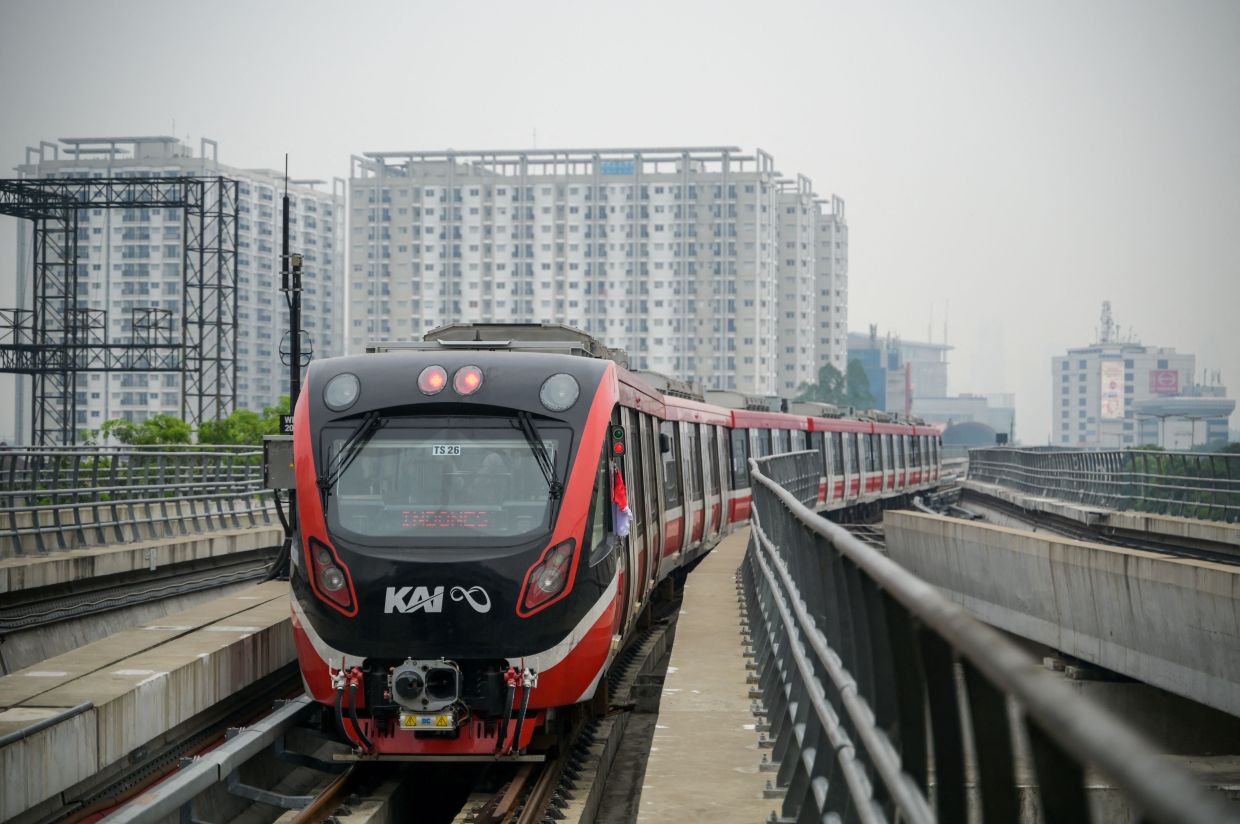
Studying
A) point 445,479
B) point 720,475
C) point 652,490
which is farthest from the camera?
point 720,475

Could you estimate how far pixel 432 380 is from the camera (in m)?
10.6

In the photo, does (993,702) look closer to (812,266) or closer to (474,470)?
(474,470)

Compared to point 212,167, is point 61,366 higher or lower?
lower

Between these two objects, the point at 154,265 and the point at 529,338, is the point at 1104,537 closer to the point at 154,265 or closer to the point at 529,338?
the point at 529,338

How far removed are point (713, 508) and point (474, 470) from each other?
42.3 feet

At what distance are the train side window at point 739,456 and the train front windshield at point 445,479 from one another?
1576cm

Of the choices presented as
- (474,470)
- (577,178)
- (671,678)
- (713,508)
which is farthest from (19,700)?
(577,178)

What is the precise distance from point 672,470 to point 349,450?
761 cm

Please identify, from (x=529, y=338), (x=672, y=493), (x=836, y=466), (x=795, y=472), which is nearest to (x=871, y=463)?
(x=836, y=466)

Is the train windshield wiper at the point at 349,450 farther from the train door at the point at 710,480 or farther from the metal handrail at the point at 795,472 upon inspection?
the train door at the point at 710,480

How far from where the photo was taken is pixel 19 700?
9523 mm

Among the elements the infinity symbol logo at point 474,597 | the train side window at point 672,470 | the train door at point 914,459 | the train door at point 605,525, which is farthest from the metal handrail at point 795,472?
the train door at point 914,459

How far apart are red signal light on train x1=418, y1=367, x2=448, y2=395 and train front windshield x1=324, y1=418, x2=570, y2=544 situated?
22 cm

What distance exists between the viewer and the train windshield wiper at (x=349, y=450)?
1027 cm
